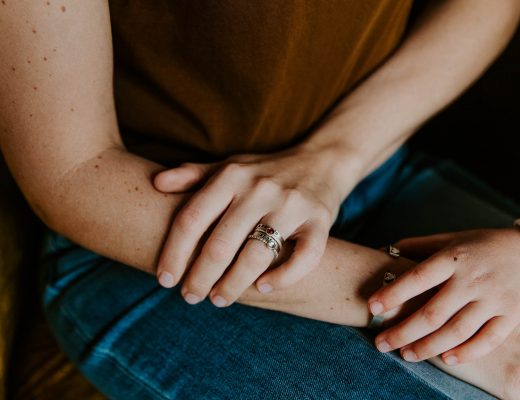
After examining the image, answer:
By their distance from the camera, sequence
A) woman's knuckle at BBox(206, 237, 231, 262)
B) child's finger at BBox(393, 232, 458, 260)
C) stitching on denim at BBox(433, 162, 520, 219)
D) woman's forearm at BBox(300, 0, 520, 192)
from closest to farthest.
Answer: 1. woman's knuckle at BBox(206, 237, 231, 262)
2. child's finger at BBox(393, 232, 458, 260)
3. woman's forearm at BBox(300, 0, 520, 192)
4. stitching on denim at BBox(433, 162, 520, 219)

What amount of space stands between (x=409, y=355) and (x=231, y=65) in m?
0.45

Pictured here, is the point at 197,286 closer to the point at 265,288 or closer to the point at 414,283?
the point at 265,288

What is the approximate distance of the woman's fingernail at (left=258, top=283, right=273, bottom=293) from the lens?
62 cm

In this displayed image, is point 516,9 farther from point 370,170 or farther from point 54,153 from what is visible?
point 54,153

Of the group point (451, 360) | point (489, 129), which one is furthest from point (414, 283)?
point (489, 129)

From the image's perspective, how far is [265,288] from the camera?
628 mm

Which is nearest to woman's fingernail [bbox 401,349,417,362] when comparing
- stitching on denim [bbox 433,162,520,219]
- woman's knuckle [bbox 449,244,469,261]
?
woman's knuckle [bbox 449,244,469,261]

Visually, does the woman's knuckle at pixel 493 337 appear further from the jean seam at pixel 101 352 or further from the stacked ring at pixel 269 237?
the jean seam at pixel 101 352

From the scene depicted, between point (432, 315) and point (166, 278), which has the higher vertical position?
point (432, 315)

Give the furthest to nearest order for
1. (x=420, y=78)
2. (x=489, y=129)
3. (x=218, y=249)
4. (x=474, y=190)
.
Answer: (x=489, y=129), (x=474, y=190), (x=420, y=78), (x=218, y=249)

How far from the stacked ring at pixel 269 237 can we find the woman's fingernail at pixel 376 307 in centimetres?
14

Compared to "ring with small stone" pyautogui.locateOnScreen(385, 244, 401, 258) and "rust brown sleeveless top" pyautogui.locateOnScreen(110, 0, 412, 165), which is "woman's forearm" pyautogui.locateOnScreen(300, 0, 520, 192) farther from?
"ring with small stone" pyautogui.locateOnScreen(385, 244, 401, 258)

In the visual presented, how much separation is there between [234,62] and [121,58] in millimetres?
166

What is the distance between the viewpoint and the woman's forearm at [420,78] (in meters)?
0.84
